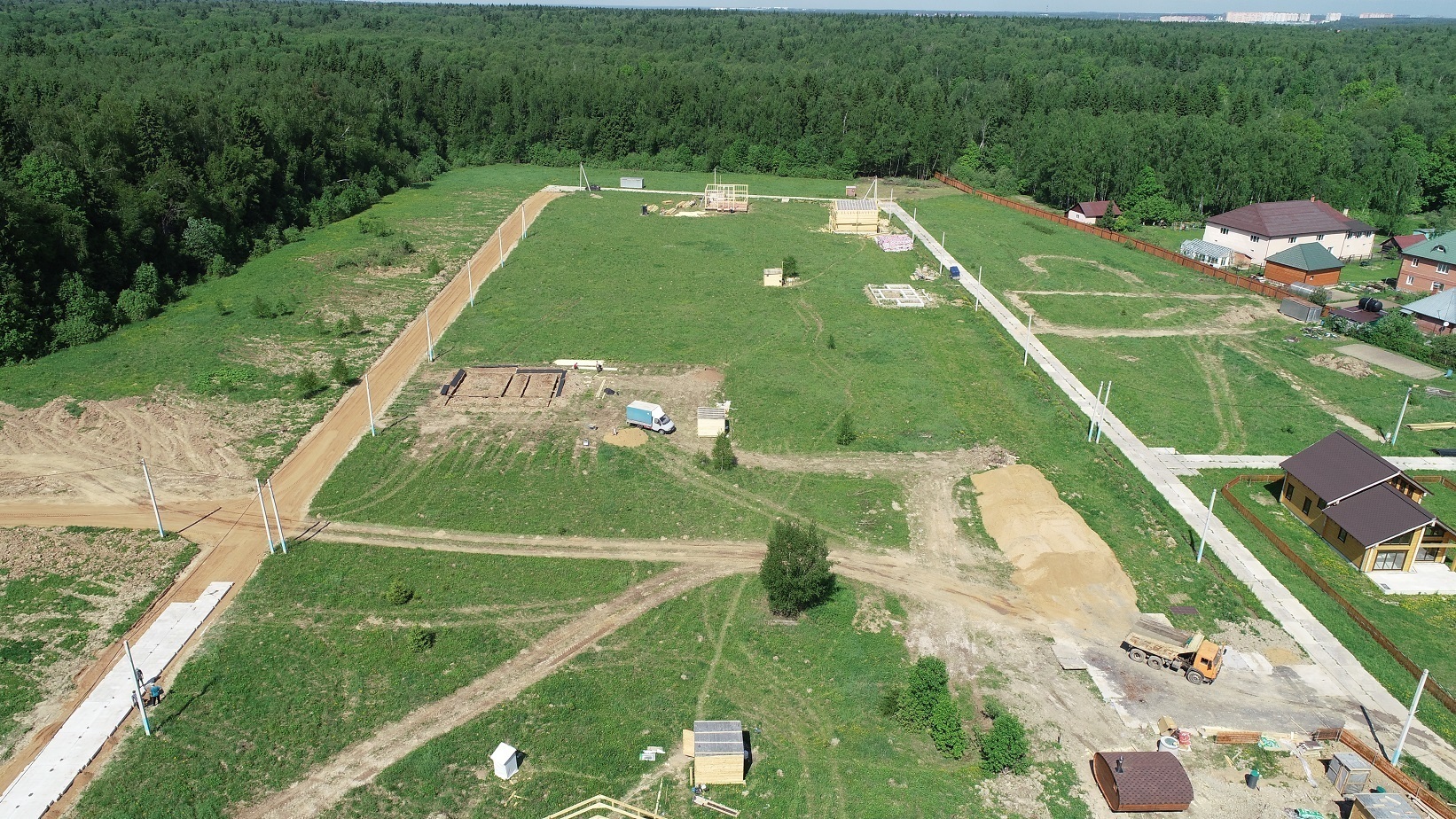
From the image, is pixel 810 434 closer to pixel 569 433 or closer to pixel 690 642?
pixel 569 433

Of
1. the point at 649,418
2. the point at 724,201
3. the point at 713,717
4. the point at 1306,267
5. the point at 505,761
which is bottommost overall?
the point at 713,717

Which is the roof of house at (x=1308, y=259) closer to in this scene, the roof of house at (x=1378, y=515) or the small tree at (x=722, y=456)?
the roof of house at (x=1378, y=515)

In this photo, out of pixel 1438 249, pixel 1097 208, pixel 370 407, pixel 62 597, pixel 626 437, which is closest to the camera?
pixel 62 597

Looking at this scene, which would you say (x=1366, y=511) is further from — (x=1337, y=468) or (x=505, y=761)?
(x=505, y=761)

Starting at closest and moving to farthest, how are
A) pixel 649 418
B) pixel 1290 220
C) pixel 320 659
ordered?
pixel 320 659 < pixel 649 418 < pixel 1290 220

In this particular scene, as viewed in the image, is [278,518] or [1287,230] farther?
[1287,230]

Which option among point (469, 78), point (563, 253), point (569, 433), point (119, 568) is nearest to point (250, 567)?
point (119, 568)

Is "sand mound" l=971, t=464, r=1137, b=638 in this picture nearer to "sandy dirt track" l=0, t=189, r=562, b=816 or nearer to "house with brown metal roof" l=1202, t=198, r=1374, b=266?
"sandy dirt track" l=0, t=189, r=562, b=816

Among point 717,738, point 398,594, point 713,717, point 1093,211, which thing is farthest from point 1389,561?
point 1093,211
